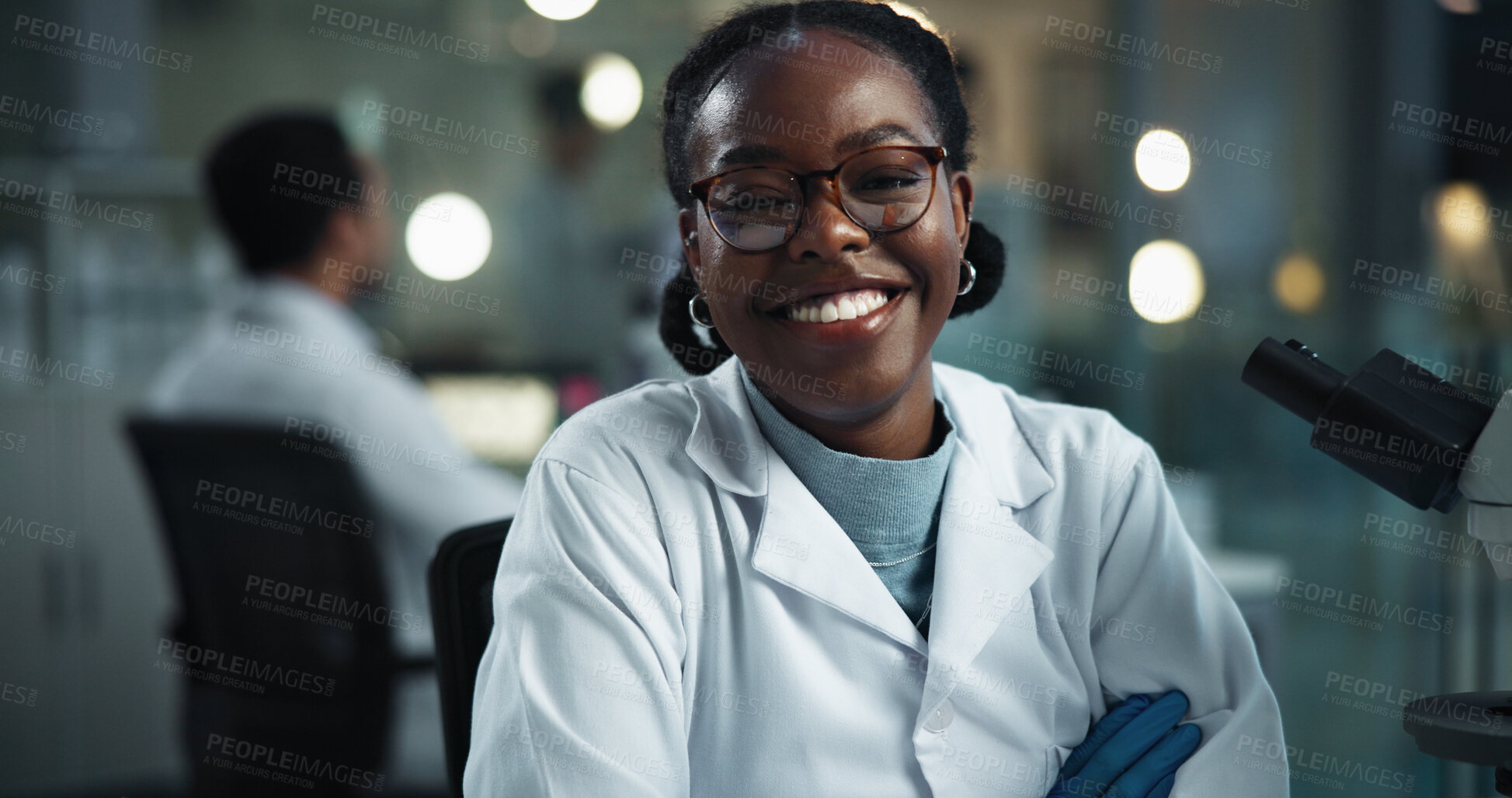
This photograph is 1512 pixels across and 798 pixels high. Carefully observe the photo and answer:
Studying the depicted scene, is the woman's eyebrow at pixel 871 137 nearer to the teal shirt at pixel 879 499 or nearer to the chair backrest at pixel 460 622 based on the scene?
the teal shirt at pixel 879 499

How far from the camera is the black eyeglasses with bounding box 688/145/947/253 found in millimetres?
1022

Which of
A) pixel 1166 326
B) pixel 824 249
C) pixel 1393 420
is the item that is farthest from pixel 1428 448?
pixel 1166 326

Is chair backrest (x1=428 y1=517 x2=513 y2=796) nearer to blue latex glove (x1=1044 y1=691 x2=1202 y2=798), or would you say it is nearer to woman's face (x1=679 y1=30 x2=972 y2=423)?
woman's face (x1=679 y1=30 x2=972 y2=423)

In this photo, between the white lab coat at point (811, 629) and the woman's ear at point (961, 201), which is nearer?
the white lab coat at point (811, 629)

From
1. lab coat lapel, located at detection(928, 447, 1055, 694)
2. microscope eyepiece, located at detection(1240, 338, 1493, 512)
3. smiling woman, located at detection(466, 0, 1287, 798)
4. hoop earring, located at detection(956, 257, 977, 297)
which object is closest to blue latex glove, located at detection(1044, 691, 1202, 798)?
smiling woman, located at detection(466, 0, 1287, 798)

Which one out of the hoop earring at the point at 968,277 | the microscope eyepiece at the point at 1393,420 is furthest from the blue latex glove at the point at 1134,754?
the hoop earring at the point at 968,277

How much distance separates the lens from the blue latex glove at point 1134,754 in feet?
3.61

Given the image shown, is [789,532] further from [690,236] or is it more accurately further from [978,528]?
[690,236]

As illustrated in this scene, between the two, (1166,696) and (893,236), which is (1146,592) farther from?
(893,236)

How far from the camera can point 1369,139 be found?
2566mm

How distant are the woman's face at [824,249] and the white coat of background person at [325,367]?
1.24 metres

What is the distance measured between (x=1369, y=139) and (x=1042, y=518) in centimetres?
188

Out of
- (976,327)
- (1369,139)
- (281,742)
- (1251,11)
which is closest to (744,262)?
(281,742)

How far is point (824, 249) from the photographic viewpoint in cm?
102
